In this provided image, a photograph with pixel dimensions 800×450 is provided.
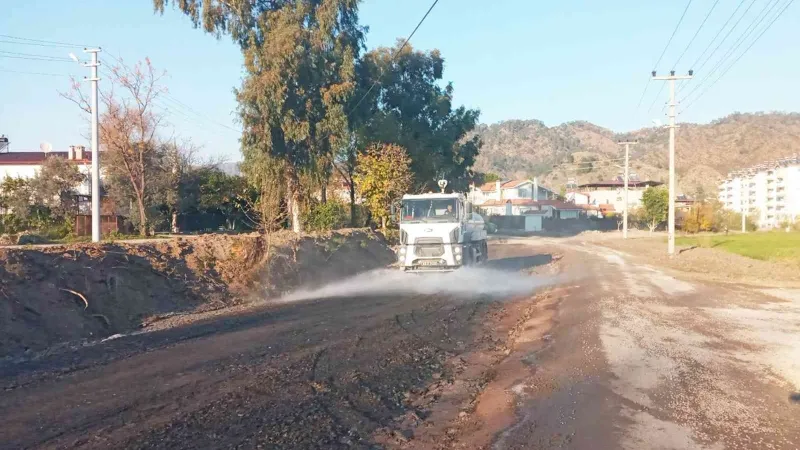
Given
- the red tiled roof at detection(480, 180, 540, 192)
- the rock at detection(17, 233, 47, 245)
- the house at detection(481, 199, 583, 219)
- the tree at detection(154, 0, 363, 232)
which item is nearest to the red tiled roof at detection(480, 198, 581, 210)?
the house at detection(481, 199, 583, 219)

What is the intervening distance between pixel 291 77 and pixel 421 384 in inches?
1034

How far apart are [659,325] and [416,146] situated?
32215 mm

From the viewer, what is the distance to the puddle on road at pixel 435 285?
65.6 feet

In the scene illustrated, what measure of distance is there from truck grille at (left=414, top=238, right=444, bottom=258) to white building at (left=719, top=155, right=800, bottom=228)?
306ft

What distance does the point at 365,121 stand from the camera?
39594 mm

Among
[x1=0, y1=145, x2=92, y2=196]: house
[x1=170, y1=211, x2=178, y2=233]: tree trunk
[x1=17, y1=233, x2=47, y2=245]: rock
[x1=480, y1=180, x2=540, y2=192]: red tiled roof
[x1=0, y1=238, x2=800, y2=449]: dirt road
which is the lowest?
[x1=0, y1=238, x2=800, y2=449]: dirt road

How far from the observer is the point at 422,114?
171 ft

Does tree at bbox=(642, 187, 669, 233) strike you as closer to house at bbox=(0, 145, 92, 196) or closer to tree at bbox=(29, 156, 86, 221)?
house at bbox=(0, 145, 92, 196)

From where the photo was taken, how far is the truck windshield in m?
23.4

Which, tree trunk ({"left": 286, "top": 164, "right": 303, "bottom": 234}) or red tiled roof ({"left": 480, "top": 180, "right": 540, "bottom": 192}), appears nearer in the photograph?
tree trunk ({"left": 286, "top": 164, "right": 303, "bottom": 234})

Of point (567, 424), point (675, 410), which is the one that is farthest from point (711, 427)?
point (567, 424)

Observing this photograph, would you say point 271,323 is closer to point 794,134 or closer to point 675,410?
point 675,410

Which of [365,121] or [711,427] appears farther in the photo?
[365,121]

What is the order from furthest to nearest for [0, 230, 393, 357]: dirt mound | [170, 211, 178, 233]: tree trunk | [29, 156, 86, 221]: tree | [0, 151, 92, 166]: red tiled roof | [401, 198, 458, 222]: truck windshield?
1. [0, 151, 92, 166]: red tiled roof
2. [170, 211, 178, 233]: tree trunk
3. [29, 156, 86, 221]: tree
4. [401, 198, 458, 222]: truck windshield
5. [0, 230, 393, 357]: dirt mound
